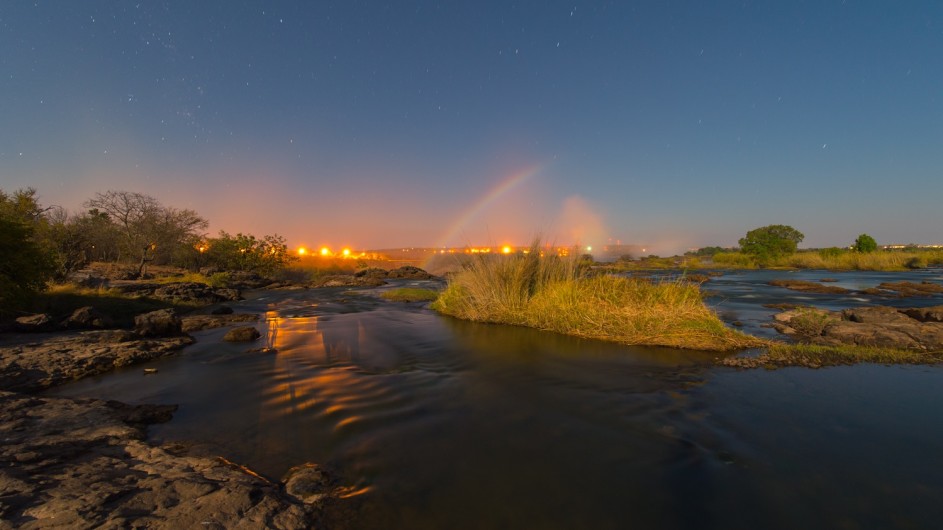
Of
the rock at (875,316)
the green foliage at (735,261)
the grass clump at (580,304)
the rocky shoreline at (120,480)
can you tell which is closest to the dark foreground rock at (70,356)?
the rocky shoreline at (120,480)

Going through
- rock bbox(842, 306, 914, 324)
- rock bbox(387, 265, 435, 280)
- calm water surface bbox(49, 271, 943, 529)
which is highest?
rock bbox(387, 265, 435, 280)

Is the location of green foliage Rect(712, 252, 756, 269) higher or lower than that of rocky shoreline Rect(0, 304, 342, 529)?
higher

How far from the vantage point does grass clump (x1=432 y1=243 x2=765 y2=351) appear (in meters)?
8.95

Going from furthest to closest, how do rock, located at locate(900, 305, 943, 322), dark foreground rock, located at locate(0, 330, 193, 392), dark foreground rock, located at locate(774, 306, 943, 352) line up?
rock, located at locate(900, 305, 943, 322)
dark foreground rock, located at locate(774, 306, 943, 352)
dark foreground rock, located at locate(0, 330, 193, 392)

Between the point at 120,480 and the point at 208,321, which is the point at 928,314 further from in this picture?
the point at 208,321

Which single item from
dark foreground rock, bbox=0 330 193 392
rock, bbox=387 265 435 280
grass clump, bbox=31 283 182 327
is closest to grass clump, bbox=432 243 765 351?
dark foreground rock, bbox=0 330 193 392

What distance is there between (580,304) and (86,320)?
1321 cm

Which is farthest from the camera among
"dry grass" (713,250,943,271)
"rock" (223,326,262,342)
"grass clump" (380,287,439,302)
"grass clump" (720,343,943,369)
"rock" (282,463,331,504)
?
"dry grass" (713,250,943,271)

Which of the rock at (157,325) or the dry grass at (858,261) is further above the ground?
the dry grass at (858,261)

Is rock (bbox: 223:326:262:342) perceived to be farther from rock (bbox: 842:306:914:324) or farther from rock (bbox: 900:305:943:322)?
rock (bbox: 900:305:943:322)

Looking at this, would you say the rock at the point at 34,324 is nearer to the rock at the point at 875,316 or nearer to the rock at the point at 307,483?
the rock at the point at 307,483

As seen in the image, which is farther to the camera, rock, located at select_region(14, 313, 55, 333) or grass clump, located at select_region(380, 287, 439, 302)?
grass clump, located at select_region(380, 287, 439, 302)

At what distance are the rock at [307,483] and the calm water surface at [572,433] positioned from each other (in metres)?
0.14

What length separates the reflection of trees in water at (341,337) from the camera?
7.96m
